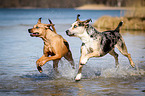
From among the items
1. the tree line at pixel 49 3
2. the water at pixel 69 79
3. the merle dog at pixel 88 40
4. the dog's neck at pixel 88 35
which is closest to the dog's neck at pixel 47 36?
the merle dog at pixel 88 40

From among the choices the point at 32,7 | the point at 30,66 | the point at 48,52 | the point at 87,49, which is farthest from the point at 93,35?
the point at 32,7

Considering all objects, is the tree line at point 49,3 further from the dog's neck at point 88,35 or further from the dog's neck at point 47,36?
the dog's neck at point 88,35

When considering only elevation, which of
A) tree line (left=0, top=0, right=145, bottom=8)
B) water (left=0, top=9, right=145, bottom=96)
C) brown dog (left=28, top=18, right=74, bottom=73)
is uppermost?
tree line (left=0, top=0, right=145, bottom=8)

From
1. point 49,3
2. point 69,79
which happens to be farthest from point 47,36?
point 49,3

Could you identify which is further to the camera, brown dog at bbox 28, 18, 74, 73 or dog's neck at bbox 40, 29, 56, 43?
dog's neck at bbox 40, 29, 56, 43

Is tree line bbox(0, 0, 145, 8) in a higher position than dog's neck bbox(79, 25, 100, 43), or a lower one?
higher

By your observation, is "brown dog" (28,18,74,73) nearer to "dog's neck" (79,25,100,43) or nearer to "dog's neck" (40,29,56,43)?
"dog's neck" (40,29,56,43)

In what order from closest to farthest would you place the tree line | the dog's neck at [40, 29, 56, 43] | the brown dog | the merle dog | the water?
the water
the merle dog
the brown dog
the dog's neck at [40, 29, 56, 43]
the tree line

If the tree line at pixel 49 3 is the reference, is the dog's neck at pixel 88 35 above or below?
below

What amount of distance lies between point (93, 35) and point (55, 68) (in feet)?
5.29

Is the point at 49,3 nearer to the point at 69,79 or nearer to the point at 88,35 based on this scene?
the point at 69,79

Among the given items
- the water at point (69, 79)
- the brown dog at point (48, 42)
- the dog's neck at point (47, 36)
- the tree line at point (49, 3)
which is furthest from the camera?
the tree line at point (49, 3)

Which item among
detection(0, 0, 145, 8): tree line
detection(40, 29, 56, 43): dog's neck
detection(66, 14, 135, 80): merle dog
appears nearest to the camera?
detection(66, 14, 135, 80): merle dog

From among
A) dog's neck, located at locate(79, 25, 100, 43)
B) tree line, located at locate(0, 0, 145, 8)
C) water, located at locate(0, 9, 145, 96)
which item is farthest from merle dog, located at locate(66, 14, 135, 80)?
tree line, located at locate(0, 0, 145, 8)
